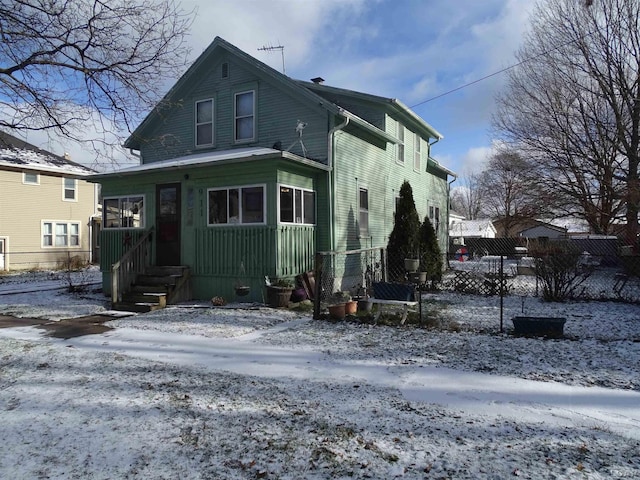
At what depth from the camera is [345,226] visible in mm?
13258

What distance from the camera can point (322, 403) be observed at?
4598 millimetres

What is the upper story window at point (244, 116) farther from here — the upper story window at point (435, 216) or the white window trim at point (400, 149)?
the upper story window at point (435, 216)

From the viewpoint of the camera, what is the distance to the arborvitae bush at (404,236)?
1375 cm

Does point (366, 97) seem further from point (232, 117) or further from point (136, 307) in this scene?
Answer: point (136, 307)

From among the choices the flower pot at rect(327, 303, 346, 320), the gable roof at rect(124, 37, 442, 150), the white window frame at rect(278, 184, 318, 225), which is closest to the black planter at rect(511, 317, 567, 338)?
the flower pot at rect(327, 303, 346, 320)

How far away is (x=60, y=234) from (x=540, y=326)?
84.5 feet

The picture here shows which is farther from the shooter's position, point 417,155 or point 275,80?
point 417,155

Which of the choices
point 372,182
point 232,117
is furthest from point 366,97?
point 232,117

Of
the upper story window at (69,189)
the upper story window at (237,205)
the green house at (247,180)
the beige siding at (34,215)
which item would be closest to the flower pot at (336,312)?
the green house at (247,180)

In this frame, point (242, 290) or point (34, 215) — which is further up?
point (34, 215)

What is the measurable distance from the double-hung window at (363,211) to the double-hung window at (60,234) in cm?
1925

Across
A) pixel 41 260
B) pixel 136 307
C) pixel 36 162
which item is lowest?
pixel 136 307

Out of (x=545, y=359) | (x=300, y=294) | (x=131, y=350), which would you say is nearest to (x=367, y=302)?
(x=300, y=294)

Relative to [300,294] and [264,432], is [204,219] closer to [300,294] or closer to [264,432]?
[300,294]
